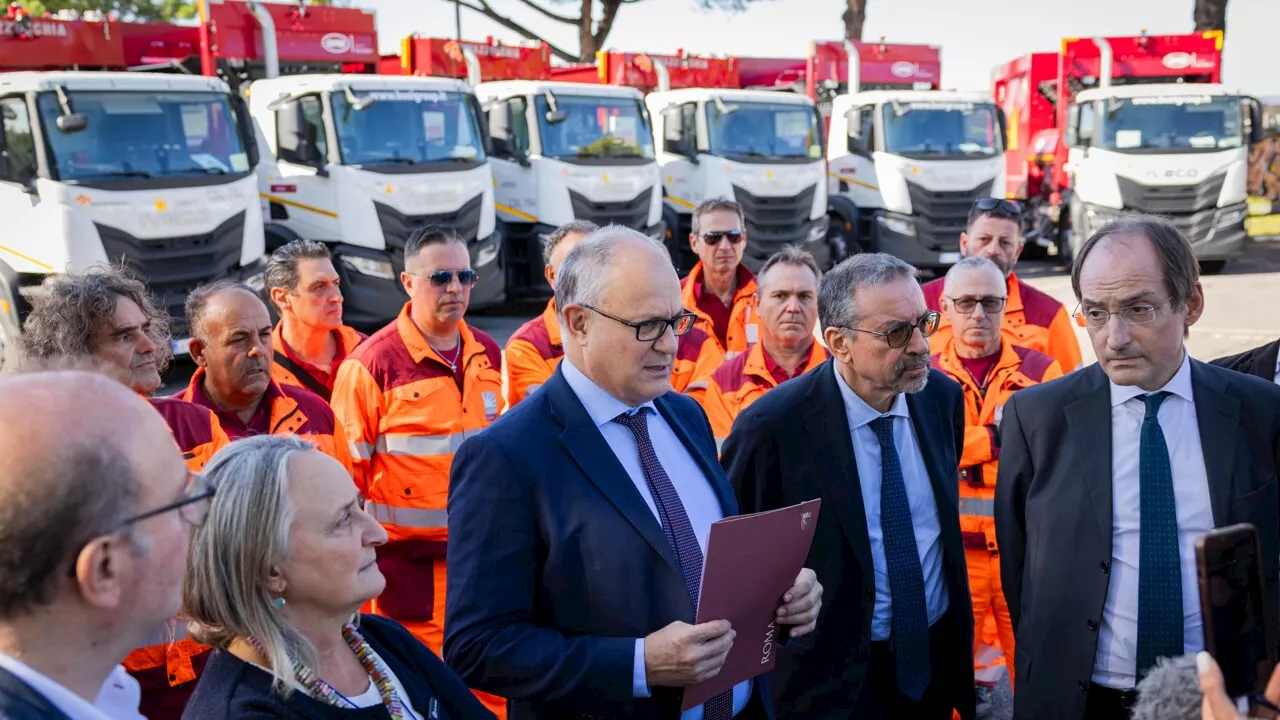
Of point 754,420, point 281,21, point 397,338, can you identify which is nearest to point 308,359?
point 397,338

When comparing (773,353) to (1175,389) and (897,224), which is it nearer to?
(1175,389)

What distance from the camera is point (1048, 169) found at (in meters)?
20.1

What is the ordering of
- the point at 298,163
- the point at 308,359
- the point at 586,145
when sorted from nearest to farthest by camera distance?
the point at 308,359, the point at 298,163, the point at 586,145

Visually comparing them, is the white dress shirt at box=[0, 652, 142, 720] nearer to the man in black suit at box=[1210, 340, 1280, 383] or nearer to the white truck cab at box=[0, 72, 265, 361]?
the man in black suit at box=[1210, 340, 1280, 383]

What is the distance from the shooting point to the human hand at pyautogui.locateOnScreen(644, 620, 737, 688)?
216cm

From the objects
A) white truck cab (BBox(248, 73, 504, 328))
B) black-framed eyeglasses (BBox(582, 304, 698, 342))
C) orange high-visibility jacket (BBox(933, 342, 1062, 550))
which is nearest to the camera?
black-framed eyeglasses (BBox(582, 304, 698, 342))

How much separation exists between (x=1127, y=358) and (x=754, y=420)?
1027 mm

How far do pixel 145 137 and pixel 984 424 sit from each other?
8.66 metres

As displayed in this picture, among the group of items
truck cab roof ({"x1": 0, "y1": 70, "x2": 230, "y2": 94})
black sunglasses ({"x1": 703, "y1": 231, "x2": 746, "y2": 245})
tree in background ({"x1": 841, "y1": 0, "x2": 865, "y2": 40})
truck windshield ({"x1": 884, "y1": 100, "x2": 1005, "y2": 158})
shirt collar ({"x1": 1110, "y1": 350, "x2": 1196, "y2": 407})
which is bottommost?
shirt collar ({"x1": 1110, "y1": 350, "x2": 1196, "y2": 407})

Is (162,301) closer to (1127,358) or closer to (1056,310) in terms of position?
(1056,310)

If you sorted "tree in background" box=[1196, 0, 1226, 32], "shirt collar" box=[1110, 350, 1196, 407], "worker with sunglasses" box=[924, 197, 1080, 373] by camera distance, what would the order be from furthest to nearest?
"tree in background" box=[1196, 0, 1226, 32] → "worker with sunglasses" box=[924, 197, 1080, 373] → "shirt collar" box=[1110, 350, 1196, 407]

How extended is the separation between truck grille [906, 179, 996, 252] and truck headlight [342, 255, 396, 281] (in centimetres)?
818

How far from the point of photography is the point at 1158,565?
8.54ft

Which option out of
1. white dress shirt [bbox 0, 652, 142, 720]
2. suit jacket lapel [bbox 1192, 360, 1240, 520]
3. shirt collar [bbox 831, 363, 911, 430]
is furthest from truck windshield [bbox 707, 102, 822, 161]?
white dress shirt [bbox 0, 652, 142, 720]
